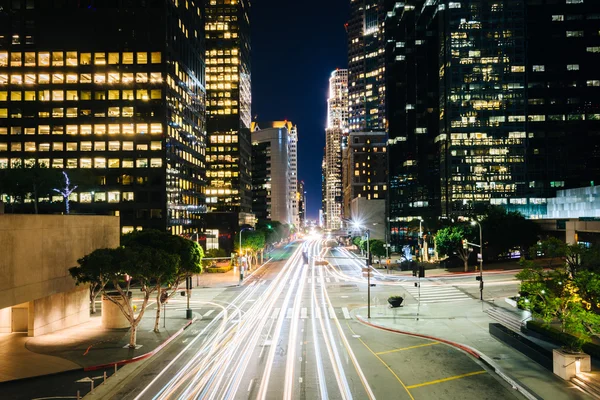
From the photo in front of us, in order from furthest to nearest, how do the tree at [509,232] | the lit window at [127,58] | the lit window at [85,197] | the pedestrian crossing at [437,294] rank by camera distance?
the lit window at [127,58]
the lit window at [85,197]
the tree at [509,232]
the pedestrian crossing at [437,294]

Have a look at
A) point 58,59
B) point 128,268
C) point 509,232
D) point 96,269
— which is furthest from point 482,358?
point 58,59

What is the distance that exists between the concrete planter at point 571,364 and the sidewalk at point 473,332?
1.56ft

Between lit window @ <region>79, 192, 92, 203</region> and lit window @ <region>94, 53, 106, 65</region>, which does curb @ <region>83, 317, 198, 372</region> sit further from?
lit window @ <region>94, 53, 106, 65</region>

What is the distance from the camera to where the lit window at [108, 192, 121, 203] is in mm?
89963

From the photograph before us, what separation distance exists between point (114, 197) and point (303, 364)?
79.1 meters

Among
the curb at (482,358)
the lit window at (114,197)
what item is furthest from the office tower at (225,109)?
the curb at (482,358)

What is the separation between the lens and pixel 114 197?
90062 mm

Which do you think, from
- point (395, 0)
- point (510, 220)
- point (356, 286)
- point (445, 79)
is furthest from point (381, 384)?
point (395, 0)

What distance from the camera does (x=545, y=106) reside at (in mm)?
111875

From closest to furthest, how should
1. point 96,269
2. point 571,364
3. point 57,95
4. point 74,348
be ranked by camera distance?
point 571,364 < point 96,269 < point 74,348 < point 57,95

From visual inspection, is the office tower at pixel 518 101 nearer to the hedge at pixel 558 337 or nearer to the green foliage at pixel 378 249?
the green foliage at pixel 378 249

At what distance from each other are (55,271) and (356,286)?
127 ft

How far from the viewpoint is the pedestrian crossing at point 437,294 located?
44938 mm

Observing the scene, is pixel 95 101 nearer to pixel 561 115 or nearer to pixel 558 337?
pixel 558 337
